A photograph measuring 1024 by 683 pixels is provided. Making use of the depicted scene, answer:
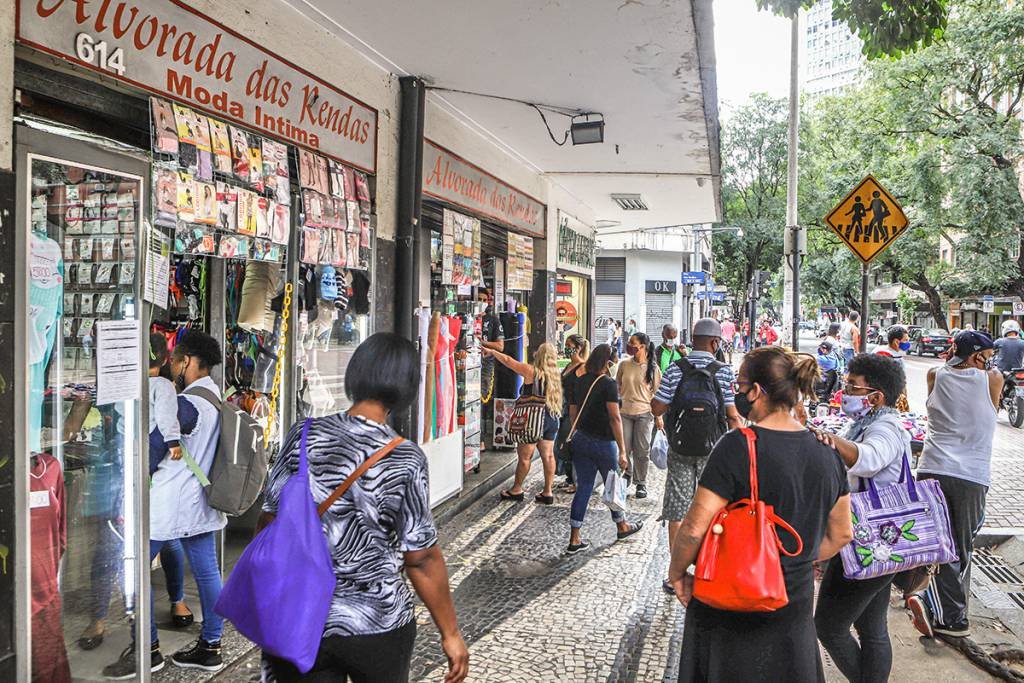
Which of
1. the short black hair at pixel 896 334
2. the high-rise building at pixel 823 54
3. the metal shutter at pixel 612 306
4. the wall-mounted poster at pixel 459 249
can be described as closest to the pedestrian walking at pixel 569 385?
the wall-mounted poster at pixel 459 249

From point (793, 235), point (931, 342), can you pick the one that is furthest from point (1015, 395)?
point (931, 342)

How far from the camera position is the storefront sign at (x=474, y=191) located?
24.6 ft

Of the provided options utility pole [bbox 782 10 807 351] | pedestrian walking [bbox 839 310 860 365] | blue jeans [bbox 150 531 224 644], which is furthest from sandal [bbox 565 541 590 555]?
pedestrian walking [bbox 839 310 860 365]

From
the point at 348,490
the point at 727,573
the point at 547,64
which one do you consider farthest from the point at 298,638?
the point at 547,64

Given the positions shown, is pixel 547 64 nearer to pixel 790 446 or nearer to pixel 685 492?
pixel 685 492

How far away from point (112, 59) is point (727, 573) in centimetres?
333

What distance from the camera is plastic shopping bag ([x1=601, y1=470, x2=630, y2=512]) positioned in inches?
267

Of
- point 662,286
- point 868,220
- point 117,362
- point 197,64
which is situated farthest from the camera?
point 662,286

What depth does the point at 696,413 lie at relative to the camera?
5.51 metres

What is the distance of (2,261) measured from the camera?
3123 millimetres

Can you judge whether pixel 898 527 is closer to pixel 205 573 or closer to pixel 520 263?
pixel 205 573

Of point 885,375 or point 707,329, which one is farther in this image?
point 707,329

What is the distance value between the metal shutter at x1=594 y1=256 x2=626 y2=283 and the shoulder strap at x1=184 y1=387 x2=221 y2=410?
2945cm

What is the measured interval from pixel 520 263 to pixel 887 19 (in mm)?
5454
